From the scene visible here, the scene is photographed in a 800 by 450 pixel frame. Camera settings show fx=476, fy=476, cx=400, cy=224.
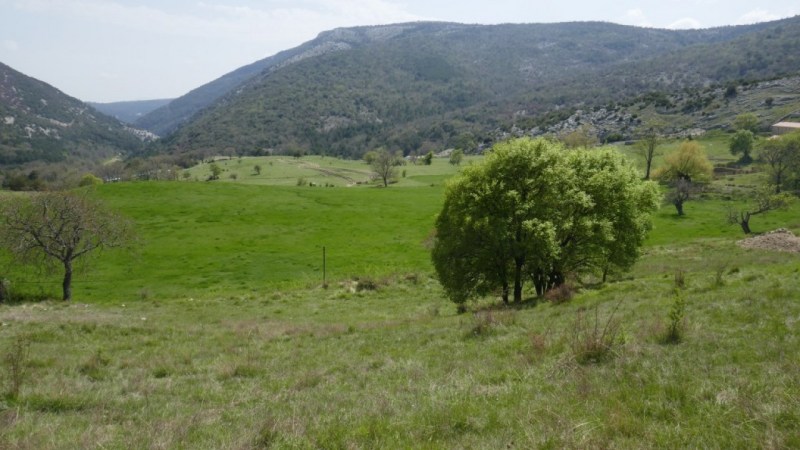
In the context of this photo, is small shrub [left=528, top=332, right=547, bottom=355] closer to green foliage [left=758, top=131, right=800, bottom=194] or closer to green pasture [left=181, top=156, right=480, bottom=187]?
green foliage [left=758, top=131, right=800, bottom=194]

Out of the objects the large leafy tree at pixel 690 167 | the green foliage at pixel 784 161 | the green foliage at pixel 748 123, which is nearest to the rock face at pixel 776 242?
the large leafy tree at pixel 690 167

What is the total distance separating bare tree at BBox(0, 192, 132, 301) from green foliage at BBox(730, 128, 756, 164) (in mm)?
128078

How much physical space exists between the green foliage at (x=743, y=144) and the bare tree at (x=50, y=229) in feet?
420

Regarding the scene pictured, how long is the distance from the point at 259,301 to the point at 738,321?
3785 cm

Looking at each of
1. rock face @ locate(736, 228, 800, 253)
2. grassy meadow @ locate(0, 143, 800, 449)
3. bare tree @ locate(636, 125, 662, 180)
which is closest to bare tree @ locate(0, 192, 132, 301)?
grassy meadow @ locate(0, 143, 800, 449)

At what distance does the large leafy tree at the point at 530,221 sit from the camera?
2858 cm

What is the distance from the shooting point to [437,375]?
11125 mm

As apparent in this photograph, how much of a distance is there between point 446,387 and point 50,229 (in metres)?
49.5

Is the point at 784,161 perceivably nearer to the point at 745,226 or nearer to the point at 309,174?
the point at 745,226

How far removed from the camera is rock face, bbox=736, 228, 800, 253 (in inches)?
1836

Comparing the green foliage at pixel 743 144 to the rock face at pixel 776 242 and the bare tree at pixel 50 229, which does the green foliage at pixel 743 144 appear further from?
the bare tree at pixel 50 229

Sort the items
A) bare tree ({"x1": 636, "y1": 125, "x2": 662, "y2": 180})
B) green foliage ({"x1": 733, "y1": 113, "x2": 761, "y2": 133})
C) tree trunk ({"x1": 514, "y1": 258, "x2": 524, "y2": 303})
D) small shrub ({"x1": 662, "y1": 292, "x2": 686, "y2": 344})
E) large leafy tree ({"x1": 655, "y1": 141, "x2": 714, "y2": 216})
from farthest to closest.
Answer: green foliage ({"x1": 733, "y1": 113, "x2": 761, "y2": 133}) → bare tree ({"x1": 636, "y1": 125, "x2": 662, "y2": 180}) → large leafy tree ({"x1": 655, "y1": 141, "x2": 714, "y2": 216}) → tree trunk ({"x1": 514, "y1": 258, "x2": 524, "y2": 303}) → small shrub ({"x1": 662, "y1": 292, "x2": 686, "y2": 344})

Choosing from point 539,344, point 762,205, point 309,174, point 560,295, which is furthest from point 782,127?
point 539,344

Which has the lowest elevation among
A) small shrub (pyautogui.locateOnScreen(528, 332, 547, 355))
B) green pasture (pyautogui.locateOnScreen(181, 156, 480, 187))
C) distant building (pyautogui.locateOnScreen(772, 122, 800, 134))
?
small shrub (pyautogui.locateOnScreen(528, 332, 547, 355))
